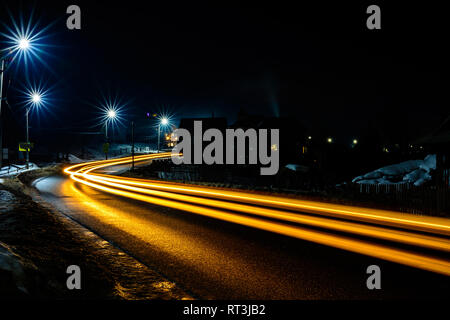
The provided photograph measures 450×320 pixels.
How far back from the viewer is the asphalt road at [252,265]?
4375 mm

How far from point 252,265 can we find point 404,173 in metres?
25.4

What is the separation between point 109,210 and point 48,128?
88987 mm

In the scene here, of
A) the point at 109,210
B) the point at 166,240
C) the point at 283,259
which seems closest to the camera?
the point at 283,259

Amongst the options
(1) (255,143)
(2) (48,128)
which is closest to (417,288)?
(1) (255,143)

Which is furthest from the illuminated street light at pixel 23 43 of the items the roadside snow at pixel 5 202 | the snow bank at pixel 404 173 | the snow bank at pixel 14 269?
the snow bank at pixel 404 173

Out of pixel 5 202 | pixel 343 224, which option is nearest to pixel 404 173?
pixel 343 224

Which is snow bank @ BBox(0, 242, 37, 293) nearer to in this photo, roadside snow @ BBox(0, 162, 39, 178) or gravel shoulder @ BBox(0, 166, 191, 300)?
gravel shoulder @ BBox(0, 166, 191, 300)

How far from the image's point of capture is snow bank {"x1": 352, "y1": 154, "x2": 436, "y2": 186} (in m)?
23.1

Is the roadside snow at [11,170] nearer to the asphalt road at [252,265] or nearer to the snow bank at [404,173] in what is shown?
the asphalt road at [252,265]

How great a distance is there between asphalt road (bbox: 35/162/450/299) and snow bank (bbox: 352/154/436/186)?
19717mm

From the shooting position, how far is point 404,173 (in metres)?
26.2

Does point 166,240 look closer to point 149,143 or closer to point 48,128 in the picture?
point 48,128
